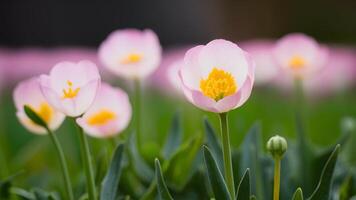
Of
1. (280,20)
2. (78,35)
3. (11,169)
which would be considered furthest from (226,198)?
(280,20)

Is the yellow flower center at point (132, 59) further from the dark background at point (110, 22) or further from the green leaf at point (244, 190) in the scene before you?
the dark background at point (110, 22)

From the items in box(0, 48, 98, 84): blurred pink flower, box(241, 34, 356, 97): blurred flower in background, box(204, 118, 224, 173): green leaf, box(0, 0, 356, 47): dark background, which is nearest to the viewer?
box(204, 118, 224, 173): green leaf

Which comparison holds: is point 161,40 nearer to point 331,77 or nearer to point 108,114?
point 331,77

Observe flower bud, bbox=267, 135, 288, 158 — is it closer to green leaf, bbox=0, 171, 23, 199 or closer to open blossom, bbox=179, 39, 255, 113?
open blossom, bbox=179, 39, 255, 113

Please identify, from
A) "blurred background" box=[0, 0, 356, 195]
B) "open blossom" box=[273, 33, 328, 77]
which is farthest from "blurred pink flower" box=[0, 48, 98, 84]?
"open blossom" box=[273, 33, 328, 77]

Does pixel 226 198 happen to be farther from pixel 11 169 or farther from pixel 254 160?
pixel 11 169

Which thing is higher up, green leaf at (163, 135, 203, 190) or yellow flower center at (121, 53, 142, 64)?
yellow flower center at (121, 53, 142, 64)

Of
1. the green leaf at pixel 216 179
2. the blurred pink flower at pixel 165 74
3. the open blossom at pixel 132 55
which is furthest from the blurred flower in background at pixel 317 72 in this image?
the green leaf at pixel 216 179
